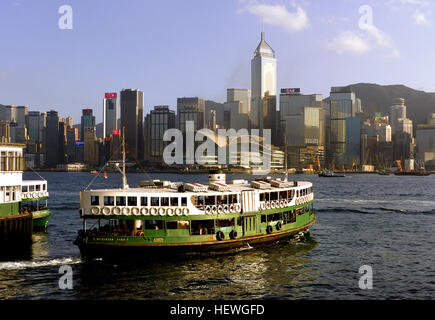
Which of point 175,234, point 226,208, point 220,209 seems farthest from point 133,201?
point 226,208

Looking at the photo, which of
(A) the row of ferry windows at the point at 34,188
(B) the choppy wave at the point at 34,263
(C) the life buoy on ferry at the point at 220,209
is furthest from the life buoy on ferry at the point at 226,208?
(A) the row of ferry windows at the point at 34,188

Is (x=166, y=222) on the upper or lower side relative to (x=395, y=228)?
upper

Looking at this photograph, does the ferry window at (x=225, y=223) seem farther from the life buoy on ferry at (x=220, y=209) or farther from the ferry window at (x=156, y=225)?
the ferry window at (x=156, y=225)

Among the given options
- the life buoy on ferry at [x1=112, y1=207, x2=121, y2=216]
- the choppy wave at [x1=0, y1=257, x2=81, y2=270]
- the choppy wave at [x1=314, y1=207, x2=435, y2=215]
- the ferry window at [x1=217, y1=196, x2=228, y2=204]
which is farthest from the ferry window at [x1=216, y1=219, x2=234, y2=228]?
the choppy wave at [x1=314, y1=207, x2=435, y2=215]

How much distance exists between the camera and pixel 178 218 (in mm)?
36031

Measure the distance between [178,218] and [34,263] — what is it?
12.5m

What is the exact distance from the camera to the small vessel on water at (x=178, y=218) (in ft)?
114

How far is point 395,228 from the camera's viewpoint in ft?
192

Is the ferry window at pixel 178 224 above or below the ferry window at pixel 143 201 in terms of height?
below
